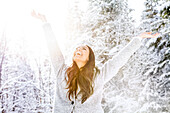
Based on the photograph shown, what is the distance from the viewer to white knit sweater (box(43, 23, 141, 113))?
123cm

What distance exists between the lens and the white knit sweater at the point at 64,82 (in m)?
1.23

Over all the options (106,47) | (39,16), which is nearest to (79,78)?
(39,16)

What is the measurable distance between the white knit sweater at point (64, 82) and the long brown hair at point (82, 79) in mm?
40

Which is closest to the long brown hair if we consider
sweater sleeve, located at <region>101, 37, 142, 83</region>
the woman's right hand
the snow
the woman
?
the woman

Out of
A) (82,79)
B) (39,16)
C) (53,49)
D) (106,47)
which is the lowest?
(106,47)

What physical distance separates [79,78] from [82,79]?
25 millimetres

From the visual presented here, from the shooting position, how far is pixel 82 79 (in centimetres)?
129

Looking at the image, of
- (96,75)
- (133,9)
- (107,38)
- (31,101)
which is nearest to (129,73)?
(107,38)

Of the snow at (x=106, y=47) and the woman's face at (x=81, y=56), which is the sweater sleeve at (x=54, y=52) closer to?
the woman's face at (x=81, y=56)

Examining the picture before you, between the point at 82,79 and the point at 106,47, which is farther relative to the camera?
the point at 106,47

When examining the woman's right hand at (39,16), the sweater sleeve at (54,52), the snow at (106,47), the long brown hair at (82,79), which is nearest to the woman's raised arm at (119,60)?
the long brown hair at (82,79)

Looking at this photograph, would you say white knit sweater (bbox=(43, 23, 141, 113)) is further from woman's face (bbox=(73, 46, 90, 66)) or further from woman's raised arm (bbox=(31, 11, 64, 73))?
woman's face (bbox=(73, 46, 90, 66))

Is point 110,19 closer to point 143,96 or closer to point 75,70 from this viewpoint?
point 143,96

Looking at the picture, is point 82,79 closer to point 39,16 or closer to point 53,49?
point 53,49
